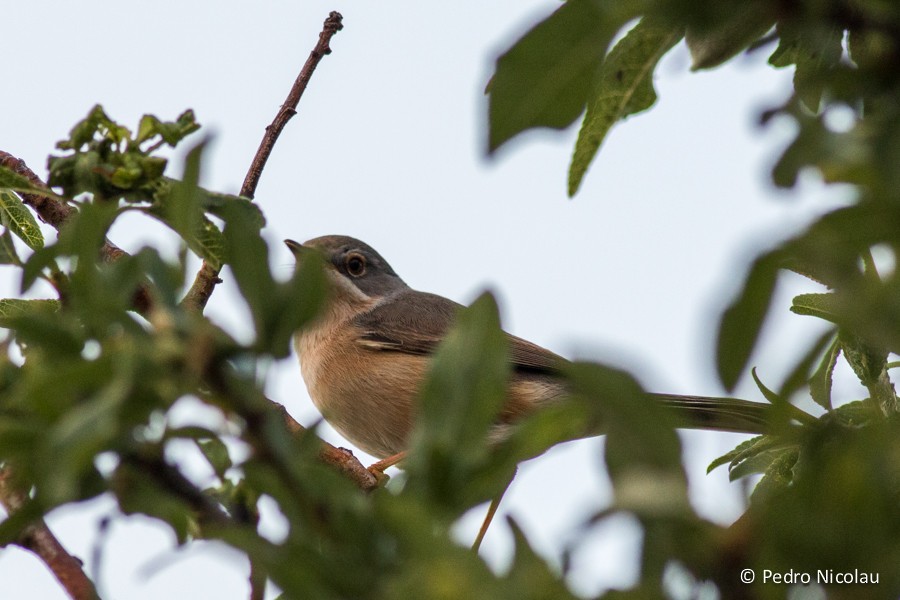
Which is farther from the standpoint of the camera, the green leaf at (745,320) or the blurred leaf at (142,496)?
the blurred leaf at (142,496)

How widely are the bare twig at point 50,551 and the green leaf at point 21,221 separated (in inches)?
36.7

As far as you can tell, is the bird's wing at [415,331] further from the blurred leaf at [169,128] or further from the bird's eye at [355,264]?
the blurred leaf at [169,128]

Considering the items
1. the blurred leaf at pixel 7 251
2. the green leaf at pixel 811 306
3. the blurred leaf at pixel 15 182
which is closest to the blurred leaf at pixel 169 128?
the blurred leaf at pixel 15 182

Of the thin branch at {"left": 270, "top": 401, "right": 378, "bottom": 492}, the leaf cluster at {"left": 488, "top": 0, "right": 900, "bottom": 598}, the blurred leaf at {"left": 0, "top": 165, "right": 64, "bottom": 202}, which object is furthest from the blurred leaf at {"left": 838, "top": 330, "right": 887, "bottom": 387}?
the blurred leaf at {"left": 0, "top": 165, "right": 64, "bottom": 202}

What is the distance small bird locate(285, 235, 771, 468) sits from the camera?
677 centimetres

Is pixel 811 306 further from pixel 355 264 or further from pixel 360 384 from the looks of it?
pixel 355 264

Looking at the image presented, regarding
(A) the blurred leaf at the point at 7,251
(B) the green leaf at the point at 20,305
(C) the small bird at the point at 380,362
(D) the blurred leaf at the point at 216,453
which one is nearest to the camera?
(D) the blurred leaf at the point at 216,453

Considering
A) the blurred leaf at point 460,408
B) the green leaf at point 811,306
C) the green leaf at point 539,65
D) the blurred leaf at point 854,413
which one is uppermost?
the green leaf at point 811,306

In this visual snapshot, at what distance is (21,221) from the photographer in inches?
107

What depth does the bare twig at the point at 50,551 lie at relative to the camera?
1.63m

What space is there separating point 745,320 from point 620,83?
928 millimetres

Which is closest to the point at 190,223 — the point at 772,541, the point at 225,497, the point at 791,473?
the point at 225,497

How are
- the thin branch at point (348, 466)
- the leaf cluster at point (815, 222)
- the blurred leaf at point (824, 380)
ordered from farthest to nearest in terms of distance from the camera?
1. the thin branch at point (348, 466)
2. the blurred leaf at point (824, 380)
3. the leaf cluster at point (815, 222)

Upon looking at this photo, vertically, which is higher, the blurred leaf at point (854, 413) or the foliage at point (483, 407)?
the blurred leaf at point (854, 413)
